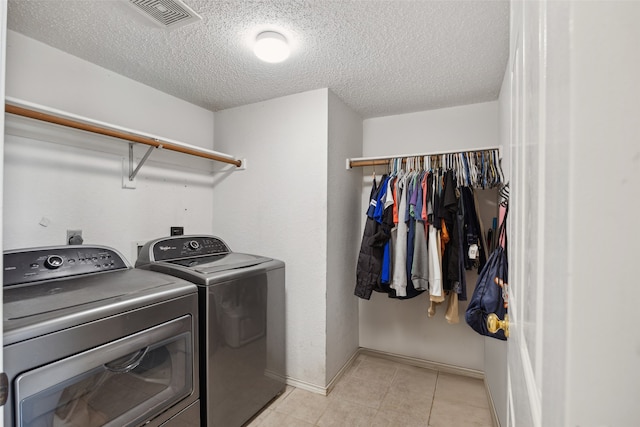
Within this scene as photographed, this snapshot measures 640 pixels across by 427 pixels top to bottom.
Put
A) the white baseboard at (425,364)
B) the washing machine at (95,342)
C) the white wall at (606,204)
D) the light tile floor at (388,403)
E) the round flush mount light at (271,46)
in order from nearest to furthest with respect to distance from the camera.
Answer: the white wall at (606,204), the washing machine at (95,342), the round flush mount light at (271,46), the light tile floor at (388,403), the white baseboard at (425,364)

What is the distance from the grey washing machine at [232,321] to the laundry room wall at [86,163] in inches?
11.9

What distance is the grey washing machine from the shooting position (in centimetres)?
161

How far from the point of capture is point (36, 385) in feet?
3.19

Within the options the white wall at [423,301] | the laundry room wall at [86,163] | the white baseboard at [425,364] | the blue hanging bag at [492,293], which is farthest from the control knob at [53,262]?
the white baseboard at [425,364]

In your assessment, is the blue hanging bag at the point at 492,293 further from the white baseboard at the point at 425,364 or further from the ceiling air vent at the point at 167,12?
the ceiling air vent at the point at 167,12

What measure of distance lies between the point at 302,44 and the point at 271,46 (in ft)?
0.67

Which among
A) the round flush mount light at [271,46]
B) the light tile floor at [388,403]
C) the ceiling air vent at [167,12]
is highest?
the ceiling air vent at [167,12]

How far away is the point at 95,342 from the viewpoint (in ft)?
3.65

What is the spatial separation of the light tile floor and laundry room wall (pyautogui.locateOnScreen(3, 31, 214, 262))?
153 centimetres

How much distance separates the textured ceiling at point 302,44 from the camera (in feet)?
4.41

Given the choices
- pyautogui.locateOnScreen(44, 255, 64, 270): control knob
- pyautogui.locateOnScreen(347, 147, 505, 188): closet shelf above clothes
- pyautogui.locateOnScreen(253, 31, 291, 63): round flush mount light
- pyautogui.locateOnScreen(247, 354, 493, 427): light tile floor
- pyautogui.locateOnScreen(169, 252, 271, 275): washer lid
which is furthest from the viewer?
pyautogui.locateOnScreen(347, 147, 505, 188): closet shelf above clothes

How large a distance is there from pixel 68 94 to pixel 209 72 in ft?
2.60

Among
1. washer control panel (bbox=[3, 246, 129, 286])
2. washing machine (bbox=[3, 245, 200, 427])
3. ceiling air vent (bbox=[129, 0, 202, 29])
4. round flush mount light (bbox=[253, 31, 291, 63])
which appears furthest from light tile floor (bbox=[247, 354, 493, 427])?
ceiling air vent (bbox=[129, 0, 202, 29])

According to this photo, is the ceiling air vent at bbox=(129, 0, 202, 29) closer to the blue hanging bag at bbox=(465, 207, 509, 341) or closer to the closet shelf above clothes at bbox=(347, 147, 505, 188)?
the closet shelf above clothes at bbox=(347, 147, 505, 188)
